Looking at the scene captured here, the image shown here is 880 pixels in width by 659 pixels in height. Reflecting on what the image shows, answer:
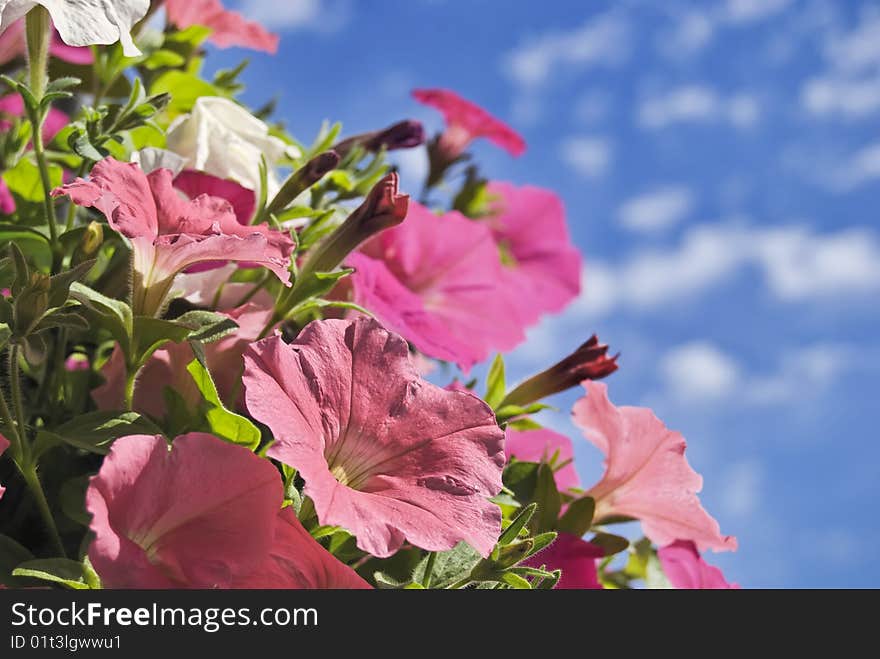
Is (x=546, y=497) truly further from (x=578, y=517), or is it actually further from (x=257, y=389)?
(x=257, y=389)

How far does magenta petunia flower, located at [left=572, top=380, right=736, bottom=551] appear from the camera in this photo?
0.82m

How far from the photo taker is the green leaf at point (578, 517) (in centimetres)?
79

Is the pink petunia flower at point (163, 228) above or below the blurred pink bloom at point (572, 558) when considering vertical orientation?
above

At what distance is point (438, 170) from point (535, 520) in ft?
2.43

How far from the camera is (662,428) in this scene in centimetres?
82

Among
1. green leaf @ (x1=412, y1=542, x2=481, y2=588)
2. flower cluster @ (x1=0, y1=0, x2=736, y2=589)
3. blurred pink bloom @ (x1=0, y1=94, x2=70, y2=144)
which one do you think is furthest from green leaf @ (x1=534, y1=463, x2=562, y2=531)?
blurred pink bloom @ (x1=0, y1=94, x2=70, y2=144)

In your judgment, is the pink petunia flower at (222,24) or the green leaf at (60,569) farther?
the pink petunia flower at (222,24)

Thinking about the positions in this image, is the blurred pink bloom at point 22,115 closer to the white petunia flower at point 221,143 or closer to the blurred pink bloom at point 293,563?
the white petunia flower at point 221,143

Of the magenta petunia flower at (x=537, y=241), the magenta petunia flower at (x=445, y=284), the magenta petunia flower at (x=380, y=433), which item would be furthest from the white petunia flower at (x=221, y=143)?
the magenta petunia flower at (x=537, y=241)

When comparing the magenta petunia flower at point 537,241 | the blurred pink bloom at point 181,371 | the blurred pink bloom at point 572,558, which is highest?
the magenta petunia flower at point 537,241

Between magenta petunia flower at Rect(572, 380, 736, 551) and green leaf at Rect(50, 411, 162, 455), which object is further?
magenta petunia flower at Rect(572, 380, 736, 551)

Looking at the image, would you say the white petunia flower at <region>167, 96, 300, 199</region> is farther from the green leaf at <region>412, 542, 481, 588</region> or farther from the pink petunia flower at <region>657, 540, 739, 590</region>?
the pink petunia flower at <region>657, 540, 739, 590</region>

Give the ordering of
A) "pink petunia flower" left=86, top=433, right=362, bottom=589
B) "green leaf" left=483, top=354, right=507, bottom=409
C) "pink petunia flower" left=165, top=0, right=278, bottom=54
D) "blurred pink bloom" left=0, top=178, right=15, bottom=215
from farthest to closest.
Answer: "pink petunia flower" left=165, top=0, right=278, bottom=54
"blurred pink bloom" left=0, top=178, right=15, bottom=215
"green leaf" left=483, top=354, right=507, bottom=409
"pink petunia flower" left=86, top=433, right=362, bottom=589
